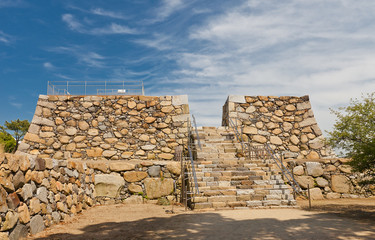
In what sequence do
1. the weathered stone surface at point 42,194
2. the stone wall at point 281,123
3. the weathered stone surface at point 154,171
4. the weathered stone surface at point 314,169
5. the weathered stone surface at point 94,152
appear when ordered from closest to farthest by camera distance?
the weathered stone surface at point 42,194
the weathered stone surface at point 154,171
the weathered stone surface at point 314,169
the weathered stone surface at point 94,152
the stone wall at point 281,123

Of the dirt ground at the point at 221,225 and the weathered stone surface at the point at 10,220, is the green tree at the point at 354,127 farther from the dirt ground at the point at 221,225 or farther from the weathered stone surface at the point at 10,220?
the weathered stone surface at the point at 10,220

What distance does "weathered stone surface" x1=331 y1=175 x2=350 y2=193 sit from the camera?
35.4ft

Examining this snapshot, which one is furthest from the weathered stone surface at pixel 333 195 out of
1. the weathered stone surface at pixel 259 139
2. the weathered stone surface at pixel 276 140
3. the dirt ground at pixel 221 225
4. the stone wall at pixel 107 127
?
the stone wall at pixel 107 127

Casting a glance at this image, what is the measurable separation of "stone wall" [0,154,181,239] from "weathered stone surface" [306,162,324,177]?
16.5 feet

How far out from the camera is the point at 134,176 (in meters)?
9.90

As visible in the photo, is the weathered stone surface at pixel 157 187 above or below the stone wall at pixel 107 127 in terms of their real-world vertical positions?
below

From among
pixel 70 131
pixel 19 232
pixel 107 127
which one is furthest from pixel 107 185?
pixel 70 131

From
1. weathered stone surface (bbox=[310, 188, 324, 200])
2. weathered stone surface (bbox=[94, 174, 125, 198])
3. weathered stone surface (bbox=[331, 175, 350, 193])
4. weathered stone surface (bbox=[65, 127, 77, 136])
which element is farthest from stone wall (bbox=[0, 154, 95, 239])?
weathered stone surface (bbox=[331, 175, 350, 193])

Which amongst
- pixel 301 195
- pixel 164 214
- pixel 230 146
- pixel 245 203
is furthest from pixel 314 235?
pixel 230 146

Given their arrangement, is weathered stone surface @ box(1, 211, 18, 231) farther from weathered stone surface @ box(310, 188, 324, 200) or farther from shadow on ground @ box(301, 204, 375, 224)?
weathered stone surface @ box(310, 188, 324, 200)

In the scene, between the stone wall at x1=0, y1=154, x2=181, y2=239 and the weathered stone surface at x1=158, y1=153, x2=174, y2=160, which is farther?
the weathered stone surface at x1=158, y1=153, x2=174, y2=160

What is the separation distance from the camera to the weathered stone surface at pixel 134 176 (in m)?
9.87

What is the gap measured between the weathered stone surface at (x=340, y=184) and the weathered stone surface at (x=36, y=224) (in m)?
9.92

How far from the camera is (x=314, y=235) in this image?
16.2 ft
